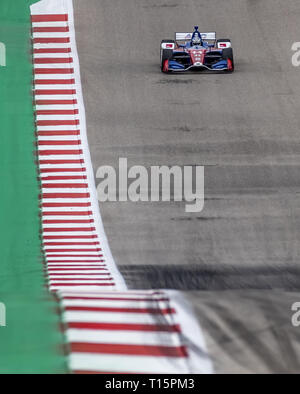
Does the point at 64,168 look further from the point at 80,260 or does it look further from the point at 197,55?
the point at 197,55

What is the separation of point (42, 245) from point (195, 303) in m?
5.30

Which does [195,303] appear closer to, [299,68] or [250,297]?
[250,297]

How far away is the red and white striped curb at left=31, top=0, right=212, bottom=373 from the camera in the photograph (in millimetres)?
6328

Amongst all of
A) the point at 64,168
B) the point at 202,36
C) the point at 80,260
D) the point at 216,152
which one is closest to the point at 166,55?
the point at 202,36

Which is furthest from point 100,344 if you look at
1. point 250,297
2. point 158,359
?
point 250,297

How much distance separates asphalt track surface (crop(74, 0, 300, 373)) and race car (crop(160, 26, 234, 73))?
10.0 inches

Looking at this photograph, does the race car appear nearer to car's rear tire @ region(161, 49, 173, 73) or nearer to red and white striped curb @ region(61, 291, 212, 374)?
car's rear tire @ region(161, 49, 173, 73)

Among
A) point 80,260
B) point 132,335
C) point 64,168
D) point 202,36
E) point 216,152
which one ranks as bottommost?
point 80,260

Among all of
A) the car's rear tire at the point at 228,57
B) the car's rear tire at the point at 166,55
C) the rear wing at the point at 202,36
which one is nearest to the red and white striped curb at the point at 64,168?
the car's rear tire at the point at 166,55

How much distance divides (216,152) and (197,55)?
3175 millimetres

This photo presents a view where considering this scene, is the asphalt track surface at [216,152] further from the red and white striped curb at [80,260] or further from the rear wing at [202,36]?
the rear wing at [202,36]

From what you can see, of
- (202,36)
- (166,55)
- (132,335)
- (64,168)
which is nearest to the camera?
(132,335)

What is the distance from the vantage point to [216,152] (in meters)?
14.3

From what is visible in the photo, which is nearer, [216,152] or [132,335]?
[132,335]
